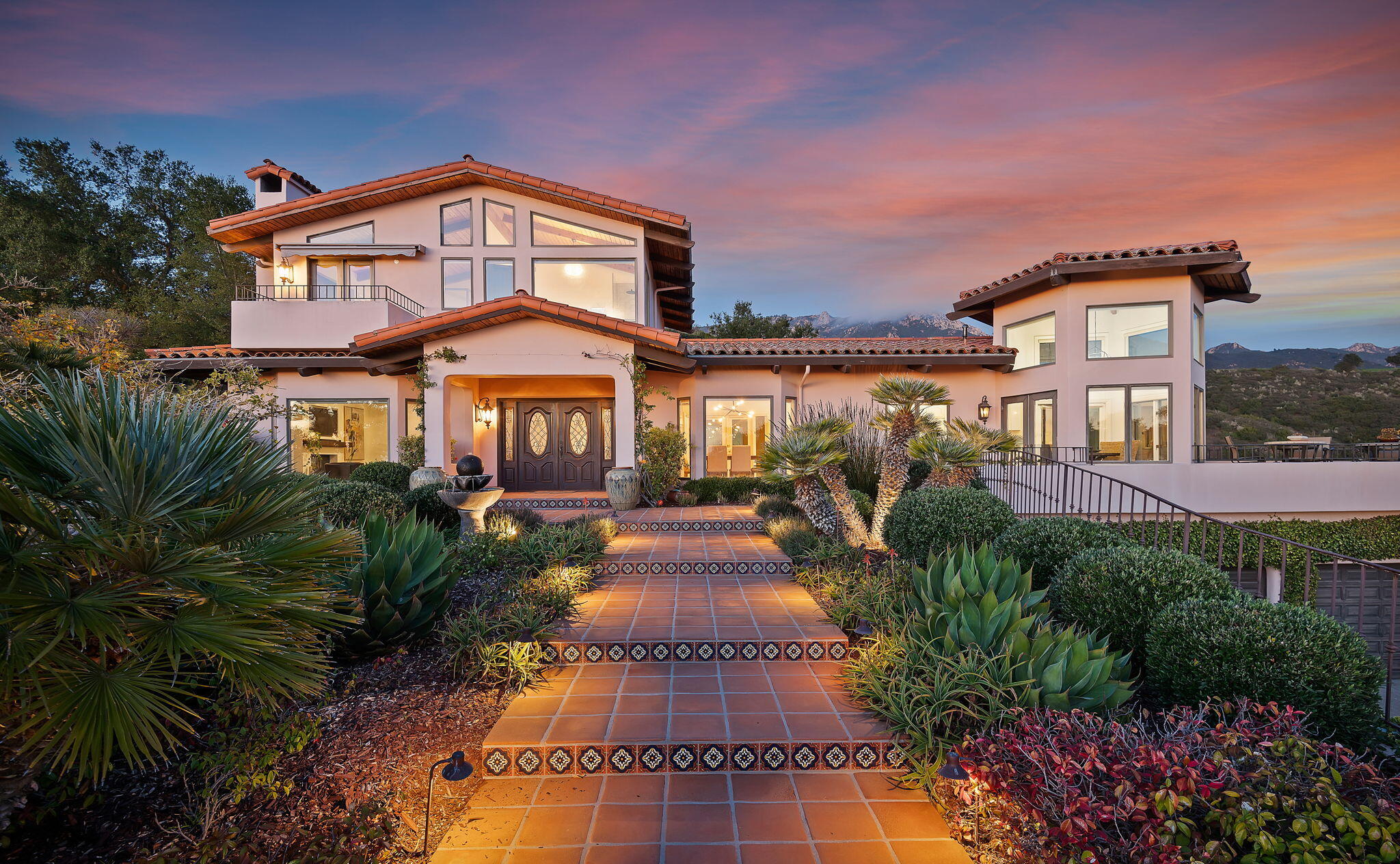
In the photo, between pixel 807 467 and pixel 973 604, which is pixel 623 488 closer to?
pixel 807 467

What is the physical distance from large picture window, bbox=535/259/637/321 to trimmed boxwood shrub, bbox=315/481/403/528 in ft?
23.4

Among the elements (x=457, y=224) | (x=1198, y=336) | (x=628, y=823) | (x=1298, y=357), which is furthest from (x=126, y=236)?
(x=1298, y=357)

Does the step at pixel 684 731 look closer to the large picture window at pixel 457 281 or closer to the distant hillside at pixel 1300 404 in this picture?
the large picture window at pixel 457 281

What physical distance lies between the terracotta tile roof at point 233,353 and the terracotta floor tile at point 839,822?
548 inches

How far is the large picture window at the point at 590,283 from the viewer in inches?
552

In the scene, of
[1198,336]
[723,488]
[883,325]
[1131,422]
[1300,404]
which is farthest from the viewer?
[883,325]

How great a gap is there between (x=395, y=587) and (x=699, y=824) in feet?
9.88

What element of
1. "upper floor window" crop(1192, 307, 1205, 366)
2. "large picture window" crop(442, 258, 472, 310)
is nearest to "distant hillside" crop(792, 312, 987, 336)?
"upper floor window" crop(1192, 307, 1205, 366)

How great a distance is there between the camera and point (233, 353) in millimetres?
13164

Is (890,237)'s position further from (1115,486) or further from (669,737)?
(669,737)

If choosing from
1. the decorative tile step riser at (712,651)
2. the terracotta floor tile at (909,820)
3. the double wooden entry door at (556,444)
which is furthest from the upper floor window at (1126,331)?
the terracotta floor tile at (909,820)

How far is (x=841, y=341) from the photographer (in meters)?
14.2

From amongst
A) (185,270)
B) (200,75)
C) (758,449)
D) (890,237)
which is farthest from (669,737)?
(185,270)

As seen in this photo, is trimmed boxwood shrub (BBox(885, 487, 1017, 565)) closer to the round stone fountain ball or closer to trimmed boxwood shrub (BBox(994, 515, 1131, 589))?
trimmed boxwood shrub (BBox(994, 515, 1131, 589))
